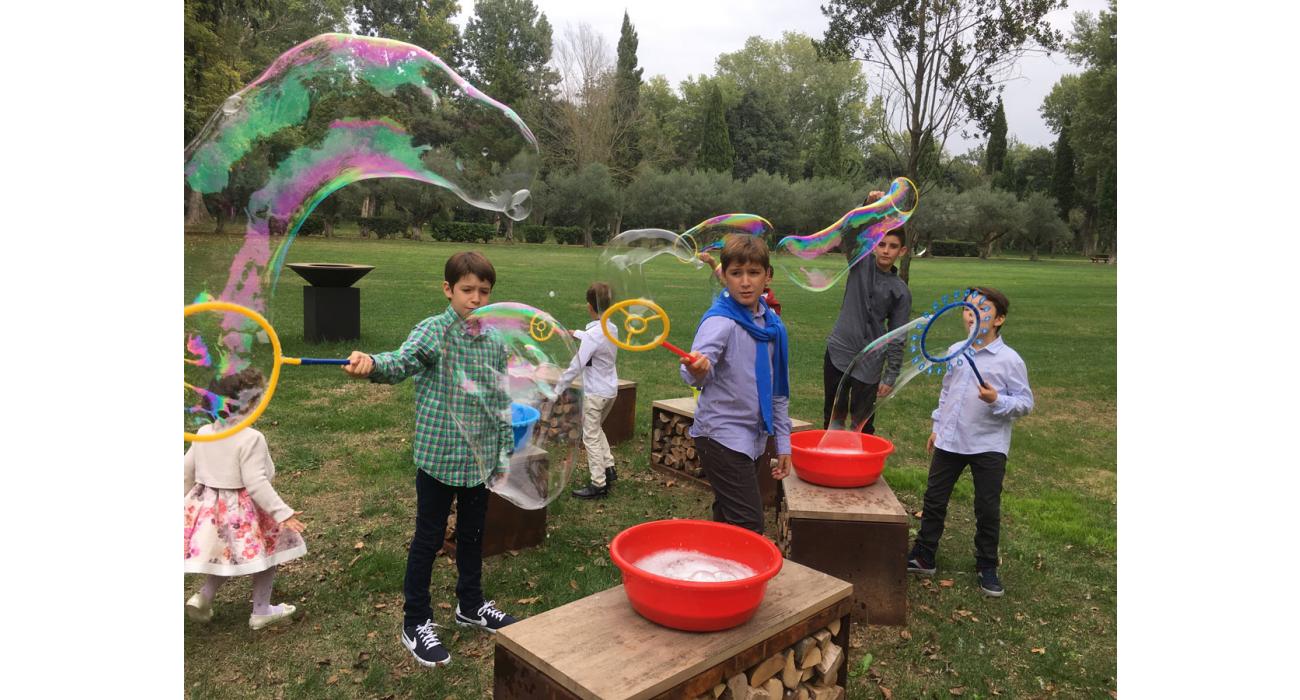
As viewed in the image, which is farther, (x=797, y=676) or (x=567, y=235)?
(x=567, y=235)

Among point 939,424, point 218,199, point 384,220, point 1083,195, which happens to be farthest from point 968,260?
point 218,199

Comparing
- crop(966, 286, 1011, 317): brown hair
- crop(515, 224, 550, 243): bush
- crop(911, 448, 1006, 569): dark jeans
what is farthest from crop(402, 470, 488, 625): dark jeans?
crop(515, 224, 550, 243): bush

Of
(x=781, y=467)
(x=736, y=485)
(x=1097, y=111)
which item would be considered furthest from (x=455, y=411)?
(x=1097, y=111)

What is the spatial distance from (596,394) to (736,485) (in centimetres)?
195

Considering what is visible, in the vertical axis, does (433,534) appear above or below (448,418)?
below

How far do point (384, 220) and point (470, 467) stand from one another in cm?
2727

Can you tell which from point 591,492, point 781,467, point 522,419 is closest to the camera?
point 522,419

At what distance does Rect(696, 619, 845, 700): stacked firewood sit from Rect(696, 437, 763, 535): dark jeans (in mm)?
638

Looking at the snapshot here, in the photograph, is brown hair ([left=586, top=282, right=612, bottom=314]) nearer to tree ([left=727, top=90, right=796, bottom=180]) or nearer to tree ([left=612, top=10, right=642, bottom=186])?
tree ([left=612, top=10, right=642, bottom=186])

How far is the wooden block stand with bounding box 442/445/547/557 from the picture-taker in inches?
168

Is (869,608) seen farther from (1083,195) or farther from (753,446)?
(1083,195)

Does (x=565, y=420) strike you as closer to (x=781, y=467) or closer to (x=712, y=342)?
(x=712, y=342)

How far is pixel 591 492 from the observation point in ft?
17.4

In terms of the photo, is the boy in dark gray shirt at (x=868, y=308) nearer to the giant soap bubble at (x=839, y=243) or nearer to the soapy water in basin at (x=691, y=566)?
the giant soap bubble at (x=839, y=243)
